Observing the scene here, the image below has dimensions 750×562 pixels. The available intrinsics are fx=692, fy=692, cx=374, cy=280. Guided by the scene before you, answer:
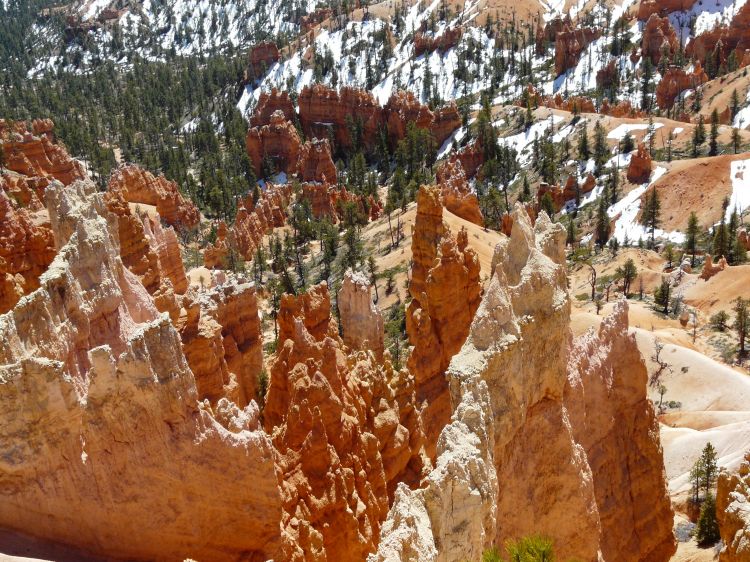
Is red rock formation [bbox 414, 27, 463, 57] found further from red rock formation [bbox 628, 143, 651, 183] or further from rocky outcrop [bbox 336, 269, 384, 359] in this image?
rocky outcrop [bbox 336, 269, 384, 359]

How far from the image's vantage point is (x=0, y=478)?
832 cm

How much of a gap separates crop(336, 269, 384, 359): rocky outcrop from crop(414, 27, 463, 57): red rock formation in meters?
123

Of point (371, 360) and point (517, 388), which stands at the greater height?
point (517, 388)

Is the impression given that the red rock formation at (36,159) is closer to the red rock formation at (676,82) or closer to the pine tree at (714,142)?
the pine tree at (714,142)

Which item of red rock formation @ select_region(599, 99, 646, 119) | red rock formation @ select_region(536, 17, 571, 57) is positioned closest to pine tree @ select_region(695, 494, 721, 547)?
red rock formation @ select_region(599, 99, 646, 119)

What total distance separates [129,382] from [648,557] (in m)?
14.0

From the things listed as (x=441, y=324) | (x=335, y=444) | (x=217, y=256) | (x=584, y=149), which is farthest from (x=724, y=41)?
(x=335, y=444)

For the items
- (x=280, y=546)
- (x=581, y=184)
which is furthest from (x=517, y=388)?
(x=581, y=184)

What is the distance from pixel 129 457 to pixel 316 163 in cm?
8710

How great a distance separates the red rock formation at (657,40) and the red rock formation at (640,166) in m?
45.4

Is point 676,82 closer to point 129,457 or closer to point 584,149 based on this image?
point 584,149

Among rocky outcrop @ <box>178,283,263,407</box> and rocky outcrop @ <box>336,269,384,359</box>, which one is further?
rocky outcrop @ <box>336,269,384,359</box>

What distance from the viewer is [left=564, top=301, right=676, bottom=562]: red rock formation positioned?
613 inches

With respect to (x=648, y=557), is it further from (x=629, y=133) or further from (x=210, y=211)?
(x=210, y=211)
